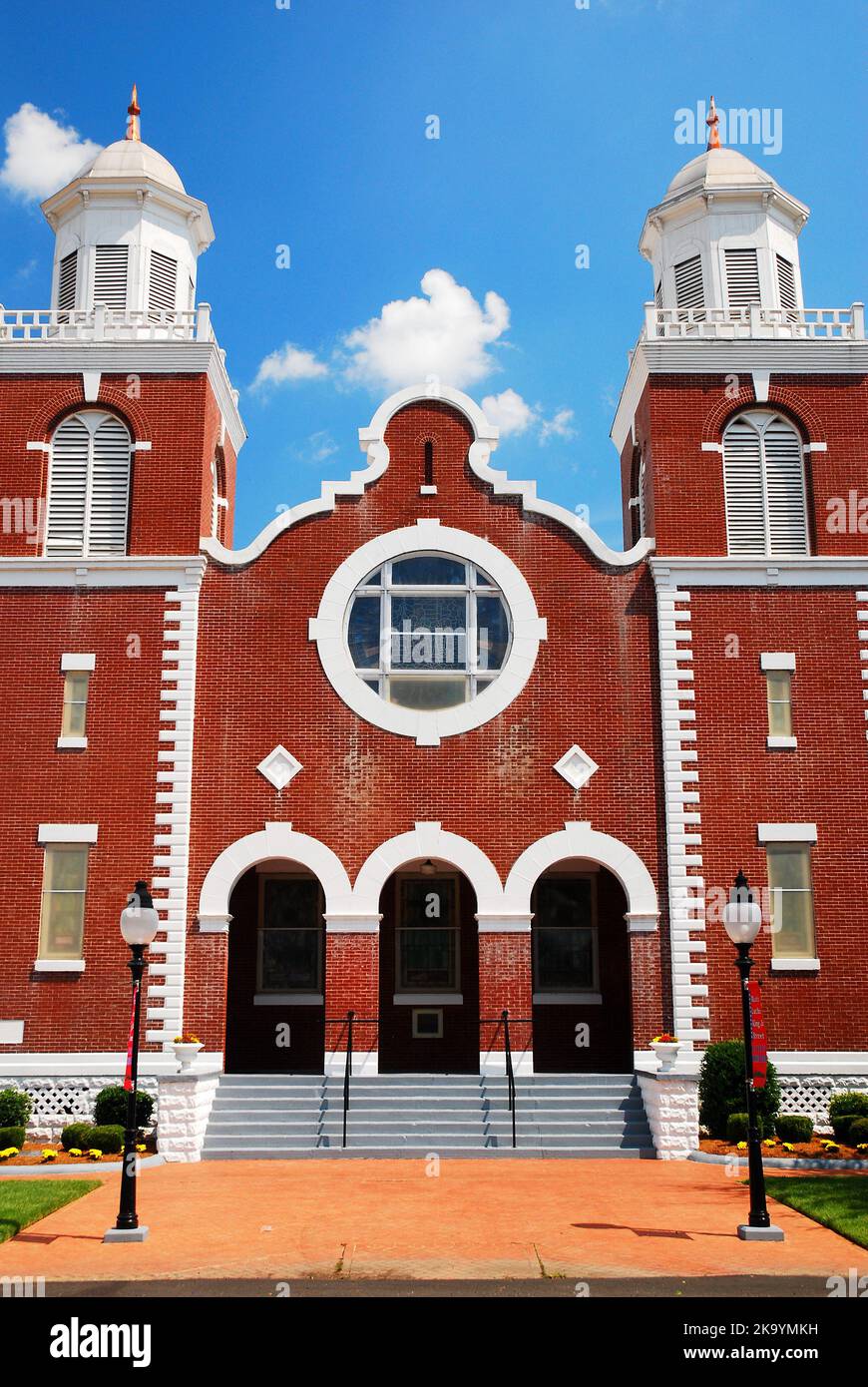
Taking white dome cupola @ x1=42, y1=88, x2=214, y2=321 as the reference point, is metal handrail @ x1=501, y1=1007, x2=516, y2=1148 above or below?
below

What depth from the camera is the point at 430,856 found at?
67.1ft

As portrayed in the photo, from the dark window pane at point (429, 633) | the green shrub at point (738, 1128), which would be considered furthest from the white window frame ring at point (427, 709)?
the green shrub at point (738, 1128)

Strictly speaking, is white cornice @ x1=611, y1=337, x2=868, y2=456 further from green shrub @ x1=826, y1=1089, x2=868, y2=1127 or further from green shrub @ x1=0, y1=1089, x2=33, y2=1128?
green shrub @ x1=0, y1=1089, x2=33, y2=1128

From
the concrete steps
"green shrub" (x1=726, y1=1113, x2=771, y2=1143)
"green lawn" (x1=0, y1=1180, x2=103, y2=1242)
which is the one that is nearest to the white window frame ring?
the concrete steps

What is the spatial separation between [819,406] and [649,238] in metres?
5.12

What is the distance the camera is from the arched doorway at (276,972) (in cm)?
2205

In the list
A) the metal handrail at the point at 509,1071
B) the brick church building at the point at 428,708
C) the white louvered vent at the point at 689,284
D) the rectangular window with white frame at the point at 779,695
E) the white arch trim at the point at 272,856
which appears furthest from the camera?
the white louvered vent at the point at 689,284

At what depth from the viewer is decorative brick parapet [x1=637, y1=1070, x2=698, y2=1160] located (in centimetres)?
1770

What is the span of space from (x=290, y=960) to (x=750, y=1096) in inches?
437

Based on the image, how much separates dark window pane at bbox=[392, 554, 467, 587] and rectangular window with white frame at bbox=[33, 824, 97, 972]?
6618 millimetres

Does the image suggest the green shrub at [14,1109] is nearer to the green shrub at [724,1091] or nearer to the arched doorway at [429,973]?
the arched doorway at [429,973]

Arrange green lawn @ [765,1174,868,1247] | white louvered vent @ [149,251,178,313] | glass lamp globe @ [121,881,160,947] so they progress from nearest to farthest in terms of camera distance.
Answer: green lawn @ [765,1174,868,1247] → glass lamp globe @ [121,881,160,947] → white louvered vent @ [149,251,178,313]

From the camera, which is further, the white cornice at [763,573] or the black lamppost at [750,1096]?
the white cornice at [763,573]

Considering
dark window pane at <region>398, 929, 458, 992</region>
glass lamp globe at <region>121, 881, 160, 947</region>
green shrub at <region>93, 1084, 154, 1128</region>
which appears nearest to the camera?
glass lamp globe at <region>121, 881, 160, 947</region>
